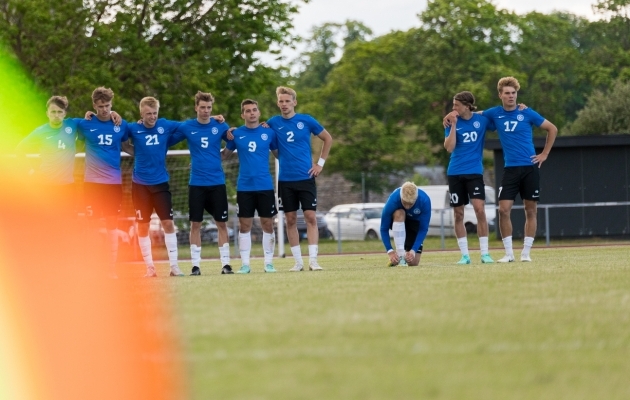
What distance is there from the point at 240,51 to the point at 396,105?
2478 centimetres

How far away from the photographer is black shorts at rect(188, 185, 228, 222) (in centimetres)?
1382

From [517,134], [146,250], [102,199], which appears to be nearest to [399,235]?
[517,134]

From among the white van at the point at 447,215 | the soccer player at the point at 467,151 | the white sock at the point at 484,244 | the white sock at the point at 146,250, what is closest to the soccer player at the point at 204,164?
the white sock at the point at 146,250

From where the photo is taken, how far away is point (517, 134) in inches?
575

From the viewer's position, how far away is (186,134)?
45.5 feet

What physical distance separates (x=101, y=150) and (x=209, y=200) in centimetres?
144

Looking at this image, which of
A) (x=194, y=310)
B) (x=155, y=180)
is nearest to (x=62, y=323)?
(x=194, y=310)

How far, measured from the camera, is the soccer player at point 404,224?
47.9 ft

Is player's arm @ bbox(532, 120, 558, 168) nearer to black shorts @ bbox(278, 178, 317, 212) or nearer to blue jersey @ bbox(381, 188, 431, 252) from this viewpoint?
blue jersey @ bbox(381, 188, 431, 252)

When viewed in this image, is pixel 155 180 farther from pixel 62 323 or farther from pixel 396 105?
pixel 396 105

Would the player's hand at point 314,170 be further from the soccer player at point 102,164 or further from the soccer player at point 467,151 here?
the soccer player at point 102,164

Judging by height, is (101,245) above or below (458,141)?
below

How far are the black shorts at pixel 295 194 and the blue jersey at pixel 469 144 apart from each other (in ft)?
6.33

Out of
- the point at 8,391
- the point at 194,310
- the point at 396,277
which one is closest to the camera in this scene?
the point at 8,391
